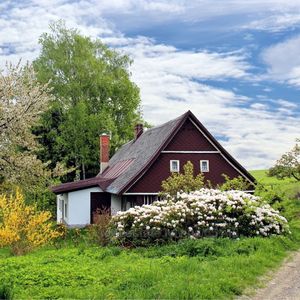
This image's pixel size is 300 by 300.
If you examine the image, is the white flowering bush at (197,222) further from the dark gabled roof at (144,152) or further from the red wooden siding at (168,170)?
the red wooden siding at (168,170)

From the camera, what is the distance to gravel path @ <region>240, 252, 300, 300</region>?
10.4m

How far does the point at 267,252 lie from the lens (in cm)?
1470

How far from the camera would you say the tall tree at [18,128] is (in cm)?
2380

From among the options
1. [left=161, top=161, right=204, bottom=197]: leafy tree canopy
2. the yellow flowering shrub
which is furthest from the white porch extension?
the yellow flowering shrub

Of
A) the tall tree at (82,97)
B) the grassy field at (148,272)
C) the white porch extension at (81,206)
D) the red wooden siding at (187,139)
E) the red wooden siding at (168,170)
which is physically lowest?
the grassy field at (148,272)

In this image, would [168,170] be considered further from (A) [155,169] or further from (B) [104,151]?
(B) [104,151]

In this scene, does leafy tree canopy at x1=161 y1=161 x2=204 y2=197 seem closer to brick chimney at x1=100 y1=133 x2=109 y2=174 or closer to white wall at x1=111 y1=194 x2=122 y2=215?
white wall at x1=111 y1=194 x2=122 y2=215

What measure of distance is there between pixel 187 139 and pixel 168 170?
6.97 ft

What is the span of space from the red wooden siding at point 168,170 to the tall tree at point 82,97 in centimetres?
1773

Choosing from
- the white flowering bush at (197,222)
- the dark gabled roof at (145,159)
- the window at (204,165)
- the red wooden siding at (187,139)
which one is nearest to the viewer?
the white flowering bush at (197,222)


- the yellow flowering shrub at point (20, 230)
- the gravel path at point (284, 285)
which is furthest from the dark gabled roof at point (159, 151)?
the gravel path at point (284, 285)

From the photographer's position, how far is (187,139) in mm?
29281

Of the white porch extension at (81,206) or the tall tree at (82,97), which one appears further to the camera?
the tall tree at (82,97)

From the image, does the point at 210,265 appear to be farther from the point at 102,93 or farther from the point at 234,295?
the point at 102,93
